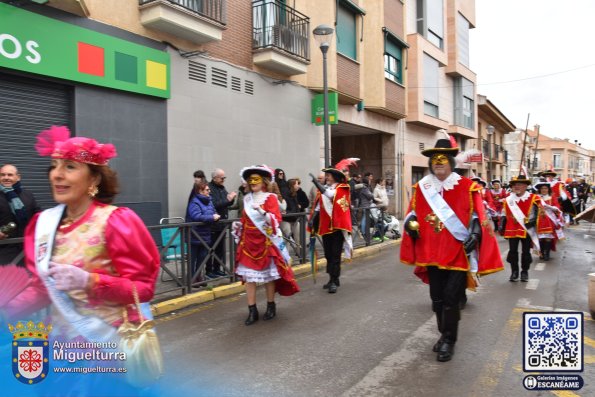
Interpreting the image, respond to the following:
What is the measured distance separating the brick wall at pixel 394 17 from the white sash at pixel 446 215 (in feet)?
53.8

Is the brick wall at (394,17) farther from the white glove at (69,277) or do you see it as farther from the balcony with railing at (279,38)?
the white glove at (69,277)

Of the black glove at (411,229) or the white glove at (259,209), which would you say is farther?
the white glove at (259,209)

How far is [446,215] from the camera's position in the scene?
14.2 ft

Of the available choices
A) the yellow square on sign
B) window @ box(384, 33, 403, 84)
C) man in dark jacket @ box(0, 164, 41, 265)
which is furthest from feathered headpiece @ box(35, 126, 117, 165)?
window @ box(384, 33, 403, 84)

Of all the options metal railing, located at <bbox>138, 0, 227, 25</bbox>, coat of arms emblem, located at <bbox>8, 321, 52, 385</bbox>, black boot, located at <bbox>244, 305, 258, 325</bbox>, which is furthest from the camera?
metal railing, located at <bbox>138, 0, 227, 25</bbox>

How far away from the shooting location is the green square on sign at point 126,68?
9031 mm

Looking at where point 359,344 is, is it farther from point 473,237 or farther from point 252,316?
point 473,237

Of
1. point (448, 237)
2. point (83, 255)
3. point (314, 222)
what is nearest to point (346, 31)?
point (314, 222)

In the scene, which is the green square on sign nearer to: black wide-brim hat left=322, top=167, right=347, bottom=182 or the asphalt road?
black wide-brim hat left=322, top=167, right=347, bottom=182

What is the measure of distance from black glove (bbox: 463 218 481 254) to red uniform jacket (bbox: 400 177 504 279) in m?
0.04

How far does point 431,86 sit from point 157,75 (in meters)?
17.3

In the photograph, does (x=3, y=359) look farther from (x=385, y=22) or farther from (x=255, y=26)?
(x=385, y=22)

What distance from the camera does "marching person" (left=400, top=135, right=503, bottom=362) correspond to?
14.0 ft

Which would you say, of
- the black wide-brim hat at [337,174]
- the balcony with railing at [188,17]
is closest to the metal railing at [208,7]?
the balcony with railing at [188,17]
